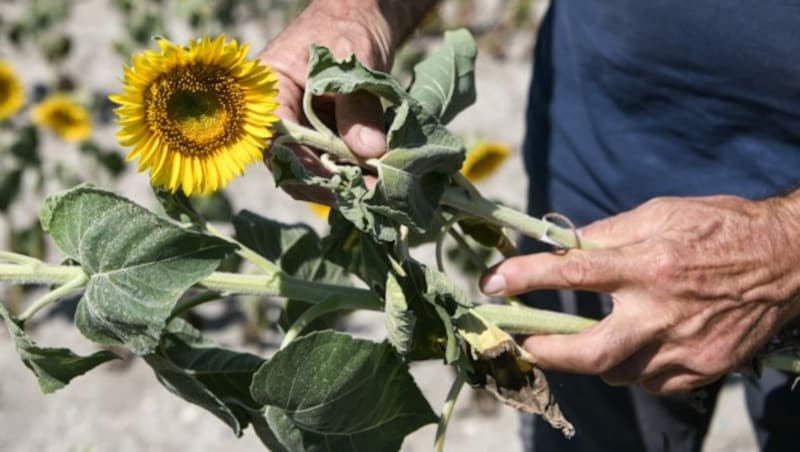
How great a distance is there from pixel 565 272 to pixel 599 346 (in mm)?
87

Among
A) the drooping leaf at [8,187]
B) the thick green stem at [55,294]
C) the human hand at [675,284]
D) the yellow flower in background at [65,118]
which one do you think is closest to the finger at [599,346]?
the human hand at [675,284]

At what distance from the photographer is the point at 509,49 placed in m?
4.70

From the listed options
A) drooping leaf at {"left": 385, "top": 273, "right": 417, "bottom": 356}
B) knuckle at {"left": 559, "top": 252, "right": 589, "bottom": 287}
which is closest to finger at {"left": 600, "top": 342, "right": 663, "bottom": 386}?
knuckle at {"left": 559, "top": 252, "right": 589, "bottom": 287}

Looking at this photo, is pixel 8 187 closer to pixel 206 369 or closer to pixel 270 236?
pixel 270 236

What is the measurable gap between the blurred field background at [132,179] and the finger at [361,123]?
2.29ft

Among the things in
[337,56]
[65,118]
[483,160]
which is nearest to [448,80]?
[337,56]

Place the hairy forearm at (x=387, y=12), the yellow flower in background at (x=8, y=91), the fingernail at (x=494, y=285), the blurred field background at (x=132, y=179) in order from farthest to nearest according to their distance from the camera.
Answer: the yellow flower in background at (x=8, y=91), the blurred field background at (x=132, y=179), the hairy forearm at (x=387, y=12), the fingernail at (x=494, y=285)

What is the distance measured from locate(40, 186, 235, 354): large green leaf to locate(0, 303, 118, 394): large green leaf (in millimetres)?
72

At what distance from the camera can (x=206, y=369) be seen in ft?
4.10

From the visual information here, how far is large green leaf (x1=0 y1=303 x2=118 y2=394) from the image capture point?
1.08 metres

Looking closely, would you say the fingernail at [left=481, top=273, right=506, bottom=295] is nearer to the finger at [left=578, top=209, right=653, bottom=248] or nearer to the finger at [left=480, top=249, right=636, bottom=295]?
the finger at [left=480, top=249, right=636, bottom=295]

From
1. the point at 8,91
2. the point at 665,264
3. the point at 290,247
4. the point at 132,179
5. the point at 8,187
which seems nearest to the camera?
the point at 665,264

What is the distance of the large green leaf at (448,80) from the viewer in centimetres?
125

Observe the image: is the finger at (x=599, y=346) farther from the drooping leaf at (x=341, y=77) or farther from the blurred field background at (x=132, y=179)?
the blurred field background at (x=132, y=179)
